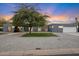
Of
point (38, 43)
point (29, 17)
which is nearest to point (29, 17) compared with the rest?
point (29, 17)

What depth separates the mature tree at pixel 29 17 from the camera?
12.9ft

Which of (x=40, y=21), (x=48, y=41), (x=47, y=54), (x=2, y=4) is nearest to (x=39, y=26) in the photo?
(x=40, y=21)

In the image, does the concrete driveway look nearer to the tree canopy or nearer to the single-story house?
the single-story house

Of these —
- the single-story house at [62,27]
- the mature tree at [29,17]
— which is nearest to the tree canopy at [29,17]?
the mature tree at [29,17]

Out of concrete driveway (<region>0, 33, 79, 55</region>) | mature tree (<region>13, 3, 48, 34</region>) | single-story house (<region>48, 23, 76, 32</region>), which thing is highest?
mature tree (<region>13, 3, 48, 34</region>)

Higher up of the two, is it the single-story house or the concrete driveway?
the single-story house

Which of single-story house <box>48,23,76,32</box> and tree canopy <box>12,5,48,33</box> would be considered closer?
tree canopy <box>12,5,48,33</box>

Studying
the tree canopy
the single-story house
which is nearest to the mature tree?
the tree canopy

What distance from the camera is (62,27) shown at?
4059 mm

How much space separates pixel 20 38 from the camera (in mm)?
3963

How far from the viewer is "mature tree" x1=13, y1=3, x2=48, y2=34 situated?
392cm

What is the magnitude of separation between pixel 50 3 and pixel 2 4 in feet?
3.09

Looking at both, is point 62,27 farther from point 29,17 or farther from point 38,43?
point 29,17

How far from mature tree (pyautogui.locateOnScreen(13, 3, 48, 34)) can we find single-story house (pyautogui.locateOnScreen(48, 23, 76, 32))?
0.63 ft
